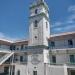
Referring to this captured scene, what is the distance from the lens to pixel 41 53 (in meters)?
30.0

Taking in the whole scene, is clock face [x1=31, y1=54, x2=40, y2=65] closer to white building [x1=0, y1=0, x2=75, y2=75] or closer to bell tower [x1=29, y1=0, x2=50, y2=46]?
white building [x1=0, y1=0, x2=75, y2=75]

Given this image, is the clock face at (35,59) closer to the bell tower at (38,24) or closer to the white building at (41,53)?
the white building at (41,53)

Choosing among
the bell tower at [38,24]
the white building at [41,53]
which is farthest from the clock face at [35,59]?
the bell tower at [38,24]

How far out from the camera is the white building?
27.8 metres

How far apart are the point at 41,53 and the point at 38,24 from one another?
6997 millimetres

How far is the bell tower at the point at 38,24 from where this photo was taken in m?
31.6

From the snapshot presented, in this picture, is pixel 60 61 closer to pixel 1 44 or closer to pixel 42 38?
pixel 42 38

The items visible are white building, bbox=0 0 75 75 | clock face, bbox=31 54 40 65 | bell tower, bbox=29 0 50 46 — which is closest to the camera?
white building, bbox=0 0 75 75

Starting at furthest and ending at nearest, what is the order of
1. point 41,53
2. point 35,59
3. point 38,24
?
point 38,24, point 35,59, point 41,53

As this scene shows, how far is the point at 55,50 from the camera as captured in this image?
29.4 meters

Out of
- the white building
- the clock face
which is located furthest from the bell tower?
the clock face

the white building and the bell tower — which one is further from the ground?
the bell tower

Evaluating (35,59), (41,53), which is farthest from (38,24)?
(35,59)

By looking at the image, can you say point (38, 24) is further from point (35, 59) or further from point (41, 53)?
point (35, 59)
